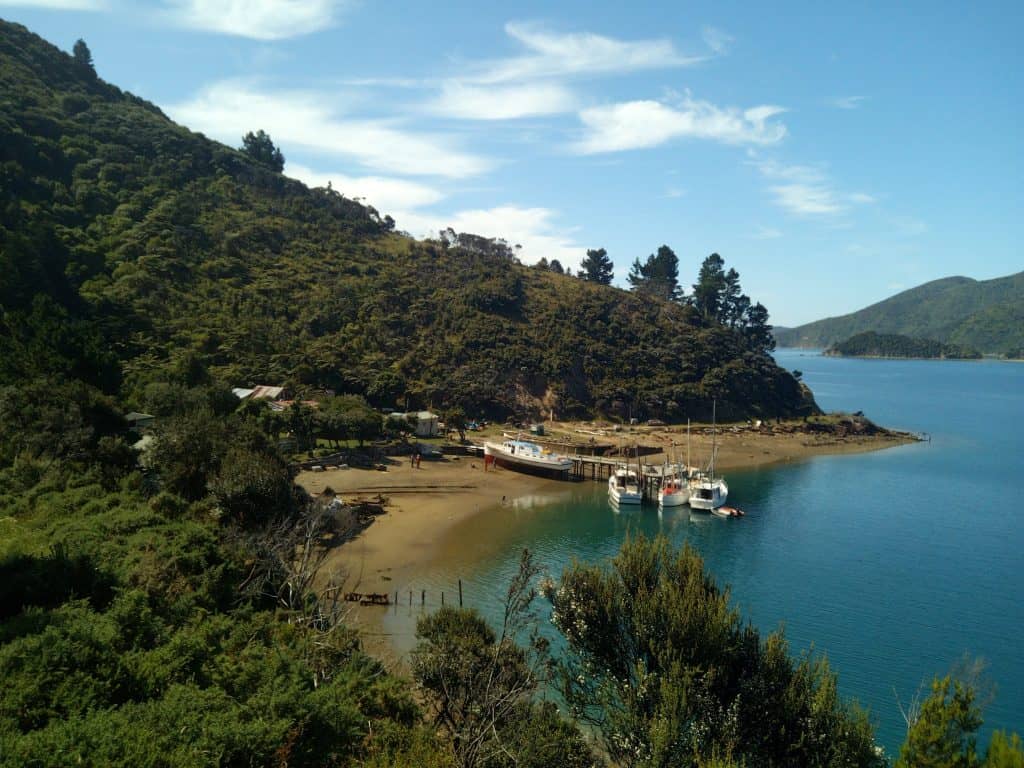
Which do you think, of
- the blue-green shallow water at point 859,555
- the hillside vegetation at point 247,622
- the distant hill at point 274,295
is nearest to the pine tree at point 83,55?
the distant hill at point 274,295

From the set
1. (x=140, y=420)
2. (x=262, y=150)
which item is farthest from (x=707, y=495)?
(x=262, y=150)

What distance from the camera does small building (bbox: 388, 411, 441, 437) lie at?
228 ft

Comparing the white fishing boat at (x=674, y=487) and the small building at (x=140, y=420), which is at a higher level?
the small building at (x=140, y=420)

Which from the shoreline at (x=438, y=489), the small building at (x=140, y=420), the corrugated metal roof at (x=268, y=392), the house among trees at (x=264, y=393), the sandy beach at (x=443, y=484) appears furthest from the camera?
the corrugated metal roof at (x=268, y=392)

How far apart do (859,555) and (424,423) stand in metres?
45.0

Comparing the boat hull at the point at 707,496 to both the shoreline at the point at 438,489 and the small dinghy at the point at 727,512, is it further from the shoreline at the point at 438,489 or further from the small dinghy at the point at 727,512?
the shoreline at the point at 438,489

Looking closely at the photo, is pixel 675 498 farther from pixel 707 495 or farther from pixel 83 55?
pixel 83 55

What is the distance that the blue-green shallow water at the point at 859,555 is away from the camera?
1141 inches

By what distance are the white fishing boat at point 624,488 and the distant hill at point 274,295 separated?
30.0 meters

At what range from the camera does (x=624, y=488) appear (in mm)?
55875

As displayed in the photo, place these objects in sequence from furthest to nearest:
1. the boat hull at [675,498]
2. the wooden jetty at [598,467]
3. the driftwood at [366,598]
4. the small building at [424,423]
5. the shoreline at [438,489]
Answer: the small building at [424,423] → the wooden jetty at [598,467] → the boat hull at [675,498] → the shoreline at [438,489] → the driftwood at [366,598]

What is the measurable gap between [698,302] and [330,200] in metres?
84.0

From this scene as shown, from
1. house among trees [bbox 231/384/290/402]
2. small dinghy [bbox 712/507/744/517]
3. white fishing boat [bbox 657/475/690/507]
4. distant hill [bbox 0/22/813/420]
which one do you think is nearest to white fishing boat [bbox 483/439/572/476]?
white fishing boat [bbox 657/475/690/507]

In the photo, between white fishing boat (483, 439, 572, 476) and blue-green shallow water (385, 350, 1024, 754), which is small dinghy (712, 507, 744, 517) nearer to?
blue-green shallow water (385, 350, 1024, 754)
